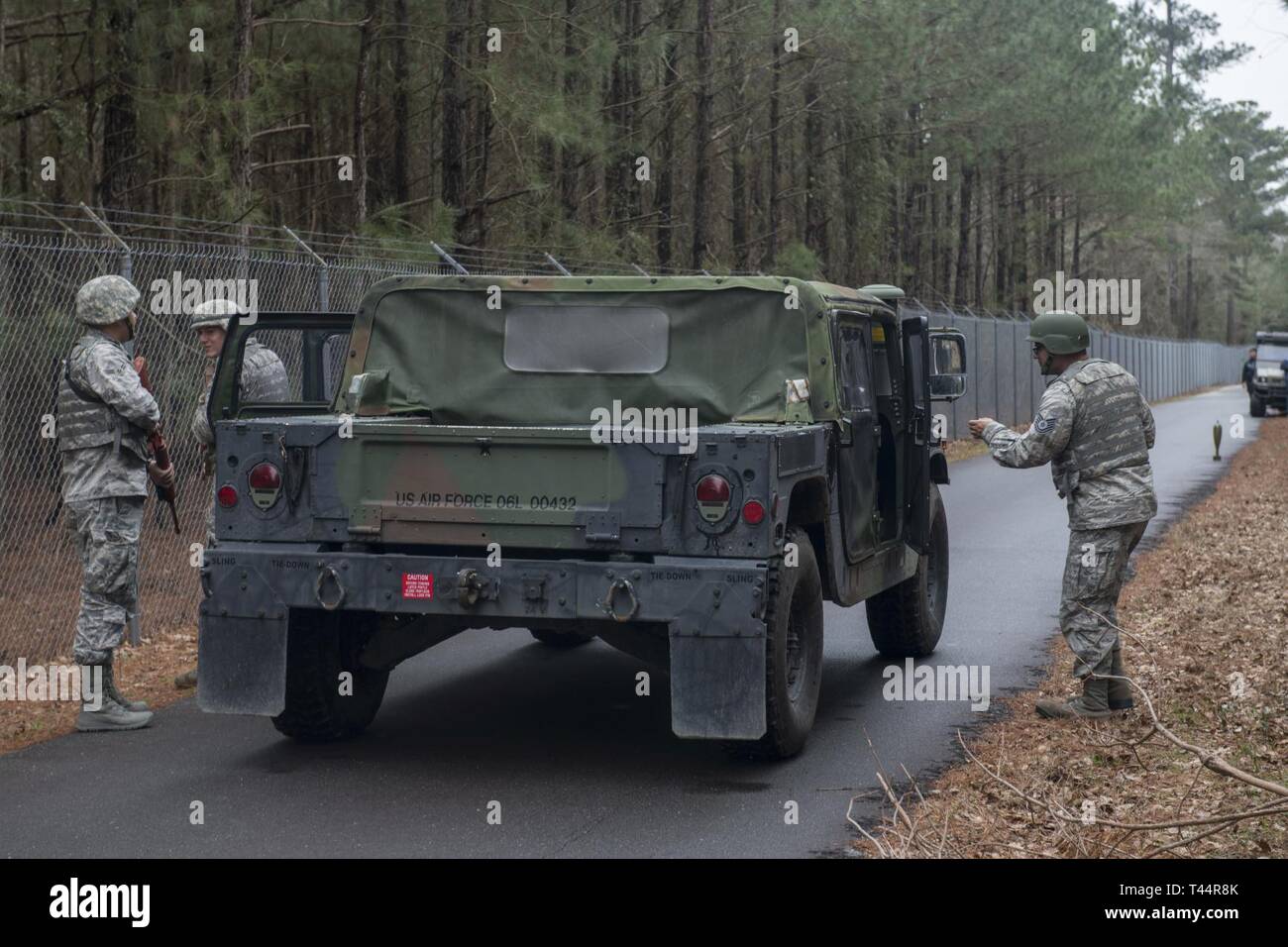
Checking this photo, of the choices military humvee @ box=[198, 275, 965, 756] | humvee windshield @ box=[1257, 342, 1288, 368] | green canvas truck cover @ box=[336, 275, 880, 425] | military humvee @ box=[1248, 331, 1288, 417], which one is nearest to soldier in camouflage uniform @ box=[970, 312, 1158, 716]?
military humvee @ box=[198, 275, 965, 756]

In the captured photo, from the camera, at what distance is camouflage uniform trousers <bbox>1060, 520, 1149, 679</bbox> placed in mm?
8180

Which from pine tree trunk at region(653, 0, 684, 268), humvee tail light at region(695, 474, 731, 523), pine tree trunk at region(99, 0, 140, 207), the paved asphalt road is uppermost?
pine tree trunk at region(653, 0, 684, 268)

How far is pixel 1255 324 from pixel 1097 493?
11442 cm

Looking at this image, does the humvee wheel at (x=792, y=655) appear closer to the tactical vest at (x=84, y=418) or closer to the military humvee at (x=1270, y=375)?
the tactical vest at (x=84, y=418)

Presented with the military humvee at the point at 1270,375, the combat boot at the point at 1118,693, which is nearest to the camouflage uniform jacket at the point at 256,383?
the combat boot at the point at 1118,693

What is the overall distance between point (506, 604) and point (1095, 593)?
9.80 feet

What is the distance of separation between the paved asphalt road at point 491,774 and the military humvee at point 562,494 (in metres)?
0.31

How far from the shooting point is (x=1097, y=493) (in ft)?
27.0

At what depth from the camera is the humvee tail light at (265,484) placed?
285 inches

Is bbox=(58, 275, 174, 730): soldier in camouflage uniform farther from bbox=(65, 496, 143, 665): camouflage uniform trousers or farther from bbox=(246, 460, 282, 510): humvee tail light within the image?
bbox=(246, 460, 282, 510): humvee tail light

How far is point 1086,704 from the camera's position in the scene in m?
8.17

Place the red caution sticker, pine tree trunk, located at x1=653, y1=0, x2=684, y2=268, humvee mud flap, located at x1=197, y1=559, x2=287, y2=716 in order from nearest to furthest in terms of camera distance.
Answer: the red caution sticker, humvee mud flap, located at x1=197, y1=559, x2=287, y2=716, pine tree trunk, located at x1=653, y1=0, x2=684, y2=268

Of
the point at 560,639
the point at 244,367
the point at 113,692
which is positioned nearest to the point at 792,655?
the point at 560,639

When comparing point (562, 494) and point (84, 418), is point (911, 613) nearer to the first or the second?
point (562, 494)
